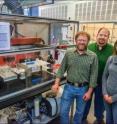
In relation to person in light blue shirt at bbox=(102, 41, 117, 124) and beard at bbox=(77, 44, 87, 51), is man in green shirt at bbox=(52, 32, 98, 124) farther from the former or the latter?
person in light blue shirt at bbox=(102, 41, 117, 124)

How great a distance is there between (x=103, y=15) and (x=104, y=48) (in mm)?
3324

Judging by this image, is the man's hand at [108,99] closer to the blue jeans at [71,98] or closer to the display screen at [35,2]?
the blue jeans at [71,98]

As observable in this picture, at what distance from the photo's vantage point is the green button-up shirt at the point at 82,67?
1668 mm

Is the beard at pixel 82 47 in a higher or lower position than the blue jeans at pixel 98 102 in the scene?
higher

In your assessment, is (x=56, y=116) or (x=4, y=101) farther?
(x=56, y=116)

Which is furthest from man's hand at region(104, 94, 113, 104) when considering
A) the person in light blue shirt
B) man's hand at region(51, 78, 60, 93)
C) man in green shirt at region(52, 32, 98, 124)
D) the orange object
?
the orange object

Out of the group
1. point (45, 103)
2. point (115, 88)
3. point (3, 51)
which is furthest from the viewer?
point (45, 103)

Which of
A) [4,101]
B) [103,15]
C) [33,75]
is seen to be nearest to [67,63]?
[33,75]

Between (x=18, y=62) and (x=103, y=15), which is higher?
(x=103, y=15)

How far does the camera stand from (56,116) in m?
2.21

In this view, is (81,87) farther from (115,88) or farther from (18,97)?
(18,97)

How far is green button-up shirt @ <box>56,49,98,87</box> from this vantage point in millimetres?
1668

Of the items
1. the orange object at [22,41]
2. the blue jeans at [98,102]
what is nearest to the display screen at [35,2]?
the orange object at [22,41]

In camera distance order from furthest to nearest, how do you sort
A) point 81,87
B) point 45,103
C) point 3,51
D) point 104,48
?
point 45,103 < point 104,48 < point 81,87 < point 3,51
